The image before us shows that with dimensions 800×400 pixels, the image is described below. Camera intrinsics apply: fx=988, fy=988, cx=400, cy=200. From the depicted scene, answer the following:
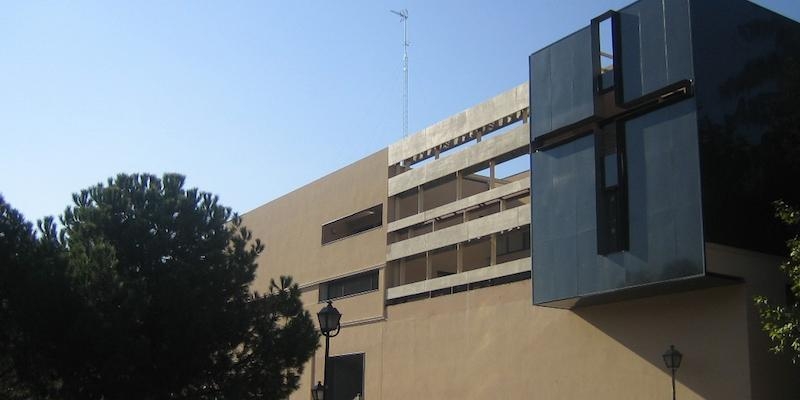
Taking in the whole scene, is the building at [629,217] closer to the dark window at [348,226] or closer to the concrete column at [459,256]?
the concrete column at [459,256]

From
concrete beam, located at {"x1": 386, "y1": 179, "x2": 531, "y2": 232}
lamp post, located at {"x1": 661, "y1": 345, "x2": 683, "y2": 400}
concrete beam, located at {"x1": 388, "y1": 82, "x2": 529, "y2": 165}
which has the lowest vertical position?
lamp post, located at {"x1": 661, "y1": 345, "x2": 683, "y2": 400}

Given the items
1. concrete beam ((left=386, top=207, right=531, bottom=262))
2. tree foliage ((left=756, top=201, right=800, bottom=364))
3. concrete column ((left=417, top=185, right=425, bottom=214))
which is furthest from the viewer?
concrete column ((left=417, top=185, right=425, bottom=214))

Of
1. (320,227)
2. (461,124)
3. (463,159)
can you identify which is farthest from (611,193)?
(320,227)

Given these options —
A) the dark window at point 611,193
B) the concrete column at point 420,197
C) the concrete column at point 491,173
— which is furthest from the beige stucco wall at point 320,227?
the dark window at point 611,193

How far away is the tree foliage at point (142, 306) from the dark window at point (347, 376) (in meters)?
8.94

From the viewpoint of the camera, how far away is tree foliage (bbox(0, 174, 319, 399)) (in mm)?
22000

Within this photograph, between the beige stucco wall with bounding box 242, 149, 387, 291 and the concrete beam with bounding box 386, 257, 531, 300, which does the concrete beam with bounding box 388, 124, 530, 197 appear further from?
the concrete beam with bounding box 386, 257, 531, 300

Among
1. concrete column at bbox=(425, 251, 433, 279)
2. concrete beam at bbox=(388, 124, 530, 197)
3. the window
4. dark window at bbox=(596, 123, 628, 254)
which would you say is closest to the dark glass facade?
dark window at bbox=(596, 123, 628, 254)

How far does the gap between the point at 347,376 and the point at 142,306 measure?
13.8m

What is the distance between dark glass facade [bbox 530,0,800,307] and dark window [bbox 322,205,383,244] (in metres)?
12.3

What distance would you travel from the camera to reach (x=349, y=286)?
35.7m

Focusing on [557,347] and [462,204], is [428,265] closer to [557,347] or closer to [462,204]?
[462,204]

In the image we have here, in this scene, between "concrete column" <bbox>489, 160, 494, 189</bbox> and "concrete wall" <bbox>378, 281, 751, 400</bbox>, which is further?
"concrete column" <bbox>489, 160, 494, 189</bbox>

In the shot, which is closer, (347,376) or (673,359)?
(673,359)
